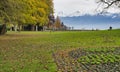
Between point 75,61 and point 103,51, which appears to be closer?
point 75,61

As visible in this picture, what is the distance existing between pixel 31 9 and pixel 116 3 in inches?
587

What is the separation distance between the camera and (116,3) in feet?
129

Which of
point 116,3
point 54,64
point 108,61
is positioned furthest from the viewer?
point 116,3

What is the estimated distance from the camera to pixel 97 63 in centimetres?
1376

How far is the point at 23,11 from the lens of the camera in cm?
4069

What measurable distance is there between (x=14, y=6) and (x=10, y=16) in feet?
5.63

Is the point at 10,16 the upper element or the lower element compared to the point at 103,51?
upper

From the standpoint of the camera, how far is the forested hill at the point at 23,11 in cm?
3086

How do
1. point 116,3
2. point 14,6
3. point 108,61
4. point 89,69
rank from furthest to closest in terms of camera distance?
point 116,3
point 14,6
point 108,61
point 89,69

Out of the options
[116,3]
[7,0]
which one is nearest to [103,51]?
[7,0]

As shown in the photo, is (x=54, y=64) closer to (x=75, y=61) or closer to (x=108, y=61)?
(x=75, y=61)

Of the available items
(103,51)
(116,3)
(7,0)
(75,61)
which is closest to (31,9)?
(116,3)

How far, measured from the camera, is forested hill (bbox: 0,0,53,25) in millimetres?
30859

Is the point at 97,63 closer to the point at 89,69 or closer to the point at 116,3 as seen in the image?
the point at 89,69
